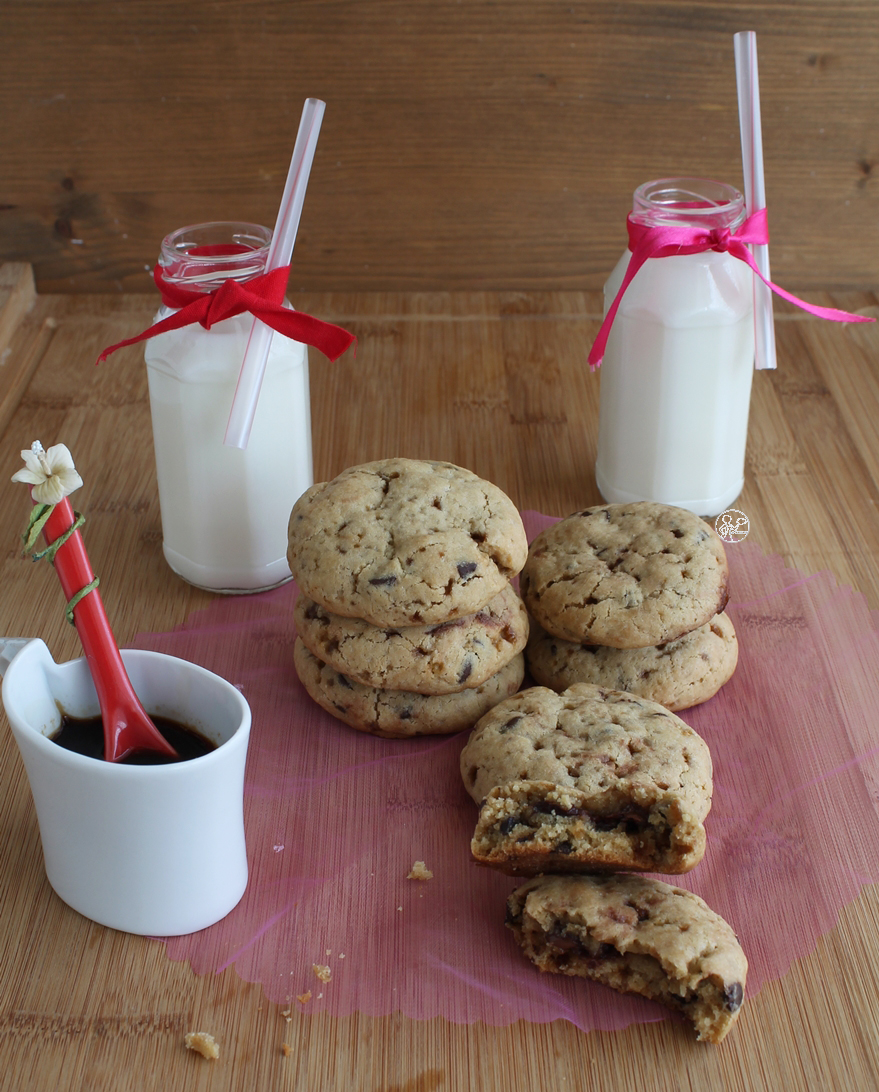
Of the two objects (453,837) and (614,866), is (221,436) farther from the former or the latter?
(614,866)

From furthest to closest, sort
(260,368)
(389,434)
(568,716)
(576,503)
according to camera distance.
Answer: (389,434) < (576,503) < (260,368) < (568,716)

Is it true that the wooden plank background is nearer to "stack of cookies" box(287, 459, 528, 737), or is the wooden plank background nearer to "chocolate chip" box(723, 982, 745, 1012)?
"stack of cookies" box(287, 459, 528, 737)

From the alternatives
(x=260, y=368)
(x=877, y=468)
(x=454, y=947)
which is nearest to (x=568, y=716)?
(x=454, y=947)

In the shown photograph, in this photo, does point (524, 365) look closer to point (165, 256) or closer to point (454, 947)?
point (165, 256)

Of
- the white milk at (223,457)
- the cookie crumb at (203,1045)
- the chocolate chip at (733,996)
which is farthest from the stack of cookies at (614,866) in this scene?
the white milk at (223,457)
